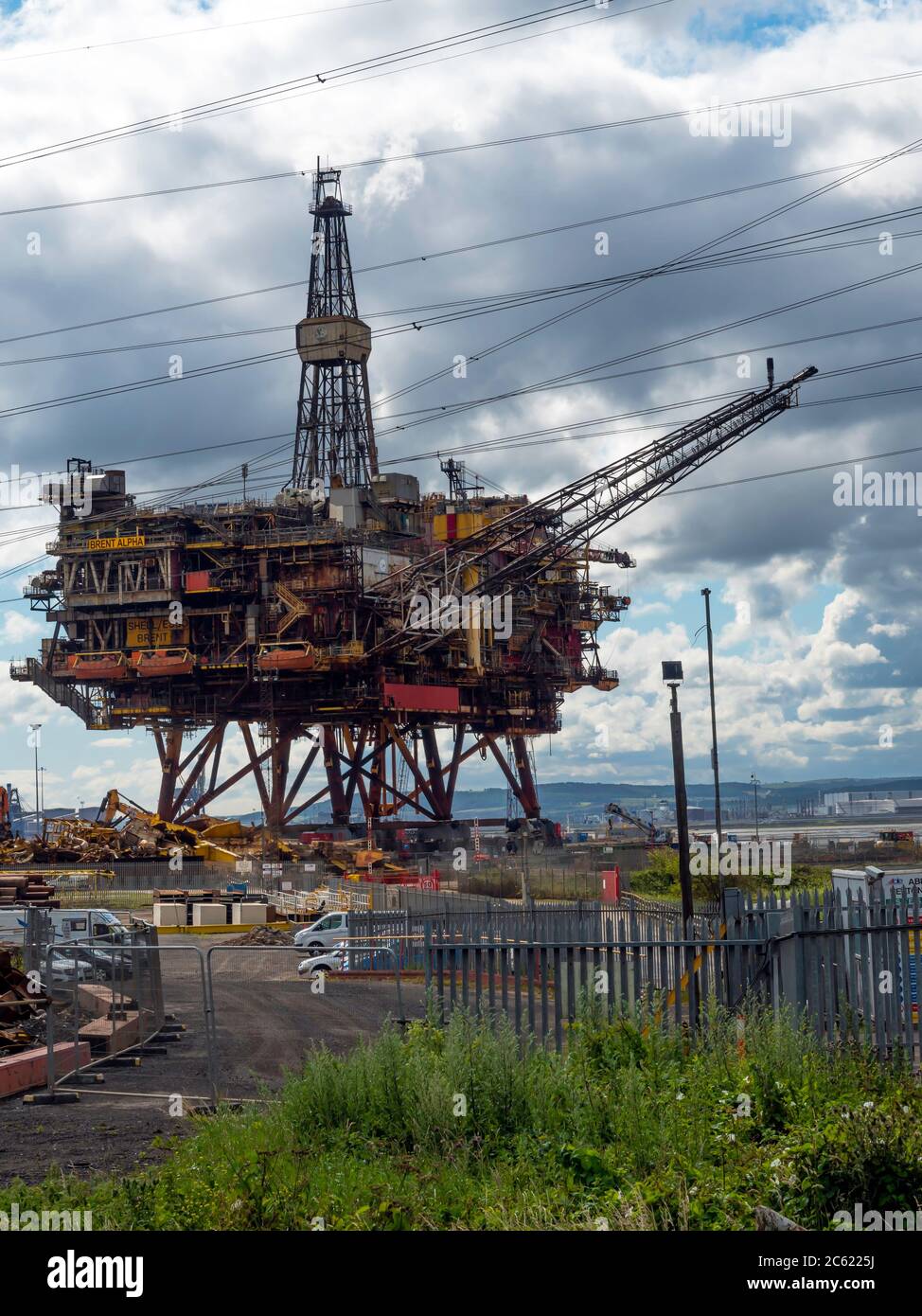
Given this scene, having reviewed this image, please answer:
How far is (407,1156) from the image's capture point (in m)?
12.2

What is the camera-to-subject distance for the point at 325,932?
39.0 meters

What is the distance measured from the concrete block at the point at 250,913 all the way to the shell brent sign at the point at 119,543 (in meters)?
31.6

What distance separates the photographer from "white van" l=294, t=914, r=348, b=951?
3856 centimetres

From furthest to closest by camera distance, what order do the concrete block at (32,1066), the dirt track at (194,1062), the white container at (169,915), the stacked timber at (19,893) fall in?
the white container at (169,915)
the stacked timber at (19,893)
the concrete block at (32,1066)
the dirt track at (194,1062)

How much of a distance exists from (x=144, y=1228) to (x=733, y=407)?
61565 mm

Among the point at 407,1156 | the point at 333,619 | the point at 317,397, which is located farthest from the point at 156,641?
the point at 407,1156

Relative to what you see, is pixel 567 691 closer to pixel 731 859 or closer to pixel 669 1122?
pixel 731 859

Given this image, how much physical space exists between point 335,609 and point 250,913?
27.0 metres

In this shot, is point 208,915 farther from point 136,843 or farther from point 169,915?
point 136,843

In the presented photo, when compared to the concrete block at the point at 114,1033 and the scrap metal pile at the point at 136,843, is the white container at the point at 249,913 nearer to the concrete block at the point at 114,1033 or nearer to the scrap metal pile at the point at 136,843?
the scrap metal pile at the point at 136,843

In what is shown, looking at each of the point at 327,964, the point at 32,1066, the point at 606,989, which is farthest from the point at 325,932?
the point at 606,989

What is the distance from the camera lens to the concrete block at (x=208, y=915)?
52.2 meters

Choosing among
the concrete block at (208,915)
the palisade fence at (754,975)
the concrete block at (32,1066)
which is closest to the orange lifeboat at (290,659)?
the concrete block at (208,915)

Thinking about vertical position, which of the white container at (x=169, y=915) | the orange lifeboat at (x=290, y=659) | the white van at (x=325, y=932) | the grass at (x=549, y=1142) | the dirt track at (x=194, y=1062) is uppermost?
the orange lifeboat at (x=290, y=659)
